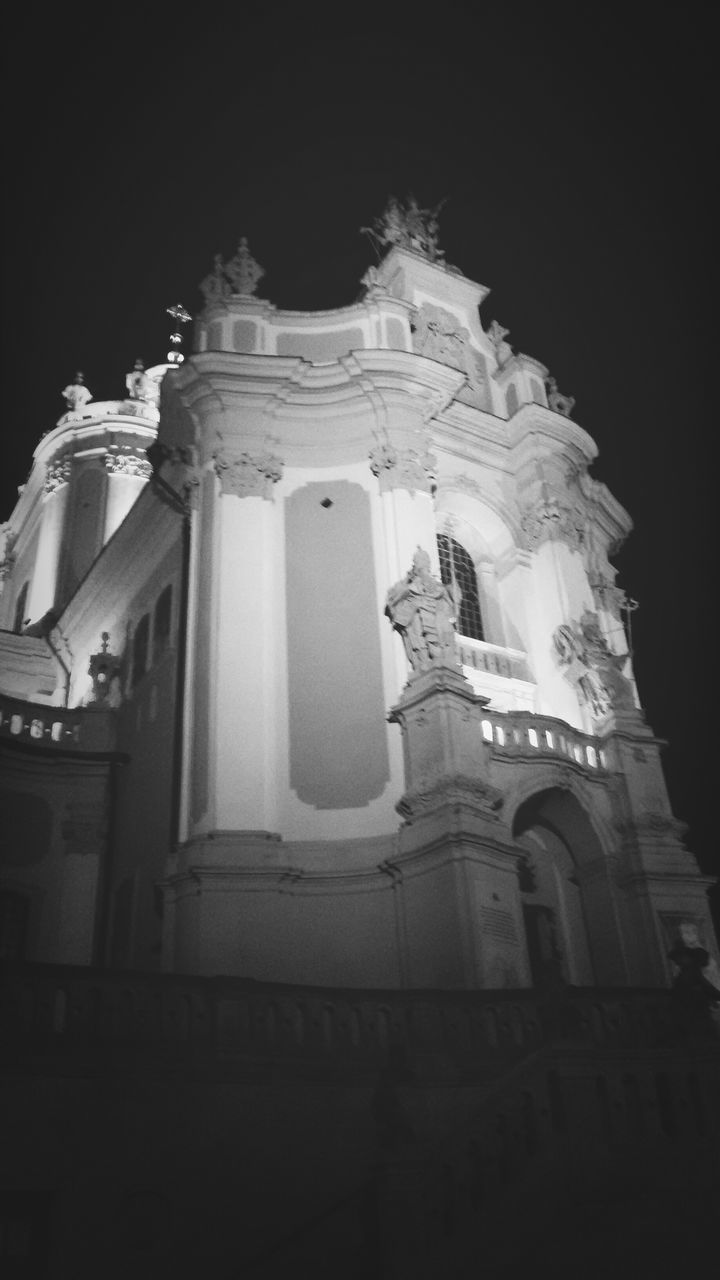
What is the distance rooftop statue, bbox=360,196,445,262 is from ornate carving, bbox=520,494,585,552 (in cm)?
735

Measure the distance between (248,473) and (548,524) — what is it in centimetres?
672

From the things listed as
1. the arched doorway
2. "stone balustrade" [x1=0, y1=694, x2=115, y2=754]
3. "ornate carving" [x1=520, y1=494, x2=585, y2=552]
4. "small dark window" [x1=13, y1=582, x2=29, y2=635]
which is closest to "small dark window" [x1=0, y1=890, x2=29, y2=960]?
"stone balustrade" [x1=0, y1=694, x2=115, y2=754]

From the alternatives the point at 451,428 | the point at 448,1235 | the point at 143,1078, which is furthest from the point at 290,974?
the point at 451,428

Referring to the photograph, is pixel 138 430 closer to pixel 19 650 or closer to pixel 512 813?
pixel 19 650

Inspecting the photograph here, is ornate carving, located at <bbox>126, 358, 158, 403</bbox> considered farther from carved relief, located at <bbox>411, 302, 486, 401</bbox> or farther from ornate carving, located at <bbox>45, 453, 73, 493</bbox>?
carved relief, located at <bbox>411, 302, 486, 401</bbox>

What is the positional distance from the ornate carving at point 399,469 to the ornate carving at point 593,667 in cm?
407

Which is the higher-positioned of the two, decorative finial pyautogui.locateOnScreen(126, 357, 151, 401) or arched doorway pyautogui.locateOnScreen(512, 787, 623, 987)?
decorative finial pyautogui.locateOnScreen(126, 357, 151, 401)

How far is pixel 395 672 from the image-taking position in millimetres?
18922

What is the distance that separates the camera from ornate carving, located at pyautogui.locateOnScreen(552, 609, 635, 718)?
21.2 metres

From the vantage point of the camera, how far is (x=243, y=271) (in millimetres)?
23844

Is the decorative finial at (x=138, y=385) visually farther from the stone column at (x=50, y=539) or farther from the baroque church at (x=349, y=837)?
the baroque church at (x=349, y=837)

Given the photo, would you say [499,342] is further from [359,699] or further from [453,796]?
[453,796]

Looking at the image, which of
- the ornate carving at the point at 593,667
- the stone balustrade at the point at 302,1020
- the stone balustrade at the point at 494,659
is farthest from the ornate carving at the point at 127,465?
the stone balustrade at the point at 302,1020

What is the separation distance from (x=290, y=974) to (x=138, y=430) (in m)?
26.0
